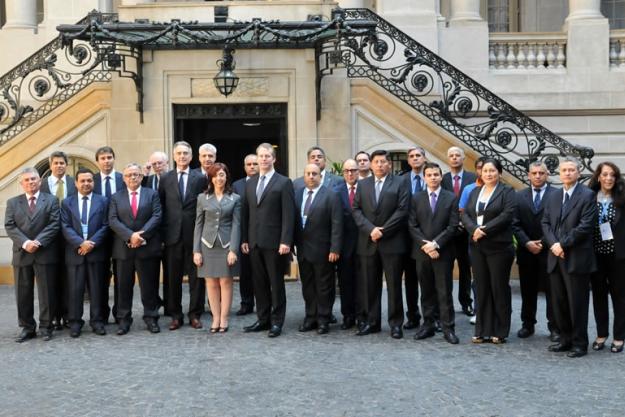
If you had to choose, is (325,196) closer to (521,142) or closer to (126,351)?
(126,351)

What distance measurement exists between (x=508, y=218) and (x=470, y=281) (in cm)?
227

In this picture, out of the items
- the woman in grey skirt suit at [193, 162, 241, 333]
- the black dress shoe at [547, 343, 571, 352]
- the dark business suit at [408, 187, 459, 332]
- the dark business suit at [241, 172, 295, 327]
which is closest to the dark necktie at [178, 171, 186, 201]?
the woman in grey skirt suit at [193, 162, 241, 333]

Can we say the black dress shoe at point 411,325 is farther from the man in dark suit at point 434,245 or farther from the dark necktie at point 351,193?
the dark necktie at point 351,193

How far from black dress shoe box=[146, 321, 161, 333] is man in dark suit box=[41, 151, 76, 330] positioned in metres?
1.08

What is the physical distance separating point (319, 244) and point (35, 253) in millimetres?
3379

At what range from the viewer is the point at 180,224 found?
11.3 metres

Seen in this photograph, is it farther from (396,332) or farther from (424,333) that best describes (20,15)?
(424,333)

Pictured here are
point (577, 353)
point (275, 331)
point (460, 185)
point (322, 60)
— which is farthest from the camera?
point (322, 60)

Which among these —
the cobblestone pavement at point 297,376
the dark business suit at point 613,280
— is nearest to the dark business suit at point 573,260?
the dark business suit at point 613,280

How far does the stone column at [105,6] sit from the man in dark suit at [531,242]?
1164 centimetres

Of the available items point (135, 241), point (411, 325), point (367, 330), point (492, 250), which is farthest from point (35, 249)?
point (492, 250)

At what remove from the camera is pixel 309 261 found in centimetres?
1084

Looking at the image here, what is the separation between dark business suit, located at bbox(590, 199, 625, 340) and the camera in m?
9.59

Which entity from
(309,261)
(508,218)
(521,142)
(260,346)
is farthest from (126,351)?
(521,142)
